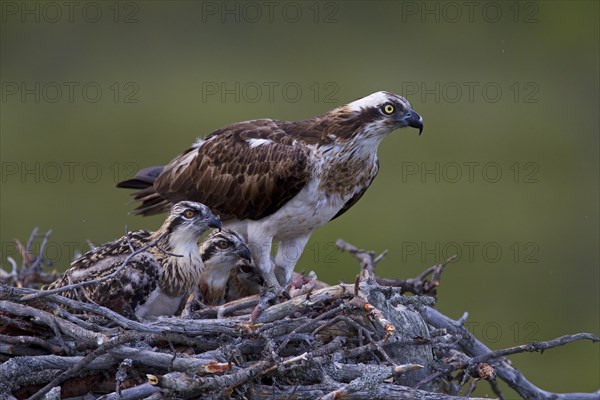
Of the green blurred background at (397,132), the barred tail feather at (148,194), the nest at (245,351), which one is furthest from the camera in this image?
the green blurred background at (397,132)

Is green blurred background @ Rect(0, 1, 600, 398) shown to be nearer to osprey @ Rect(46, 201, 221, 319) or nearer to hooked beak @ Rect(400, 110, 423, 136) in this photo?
hooked beak @ Rect(400, 110, 423, 136)

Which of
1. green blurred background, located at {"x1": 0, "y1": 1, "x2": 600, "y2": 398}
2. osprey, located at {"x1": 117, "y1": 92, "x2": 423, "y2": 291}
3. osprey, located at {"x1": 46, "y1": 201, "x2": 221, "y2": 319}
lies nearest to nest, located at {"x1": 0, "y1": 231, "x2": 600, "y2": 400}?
osprey, located at {"x1": 46, "y1": 201, "x2": 221, "y2": 319}

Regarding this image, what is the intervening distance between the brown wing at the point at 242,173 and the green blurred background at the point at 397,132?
675 cm

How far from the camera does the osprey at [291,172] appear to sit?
984 cm

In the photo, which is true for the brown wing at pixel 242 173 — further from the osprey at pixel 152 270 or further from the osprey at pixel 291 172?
the osprey at pixel 152 270

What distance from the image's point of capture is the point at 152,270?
9117mm

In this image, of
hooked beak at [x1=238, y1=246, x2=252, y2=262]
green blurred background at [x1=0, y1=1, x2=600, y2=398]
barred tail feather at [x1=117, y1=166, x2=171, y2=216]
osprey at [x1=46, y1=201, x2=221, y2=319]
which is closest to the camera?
osprey at [x1=46, y1=201, x2=221, y2=319]

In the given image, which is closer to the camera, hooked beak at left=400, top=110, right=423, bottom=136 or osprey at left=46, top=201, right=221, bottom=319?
osprey at left=46, top=201, right=221, bottom=319

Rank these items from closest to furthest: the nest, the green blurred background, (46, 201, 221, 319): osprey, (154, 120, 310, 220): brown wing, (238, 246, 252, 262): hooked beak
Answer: the nest → (46, 201, 221, 319): osprey → (238, 246, 252, 262): hooked beak → (154, 120, 310, 220): brown wing → the green blurred background

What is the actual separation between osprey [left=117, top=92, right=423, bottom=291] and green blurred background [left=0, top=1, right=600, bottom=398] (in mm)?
6929

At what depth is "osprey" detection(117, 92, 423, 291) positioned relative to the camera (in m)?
9.84

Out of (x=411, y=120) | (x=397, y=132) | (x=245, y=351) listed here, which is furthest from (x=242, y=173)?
(x=397, y=132)

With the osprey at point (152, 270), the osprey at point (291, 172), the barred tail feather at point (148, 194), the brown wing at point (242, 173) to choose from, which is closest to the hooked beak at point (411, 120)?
the osprey at point (291, 172)

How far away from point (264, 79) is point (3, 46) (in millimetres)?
5180
